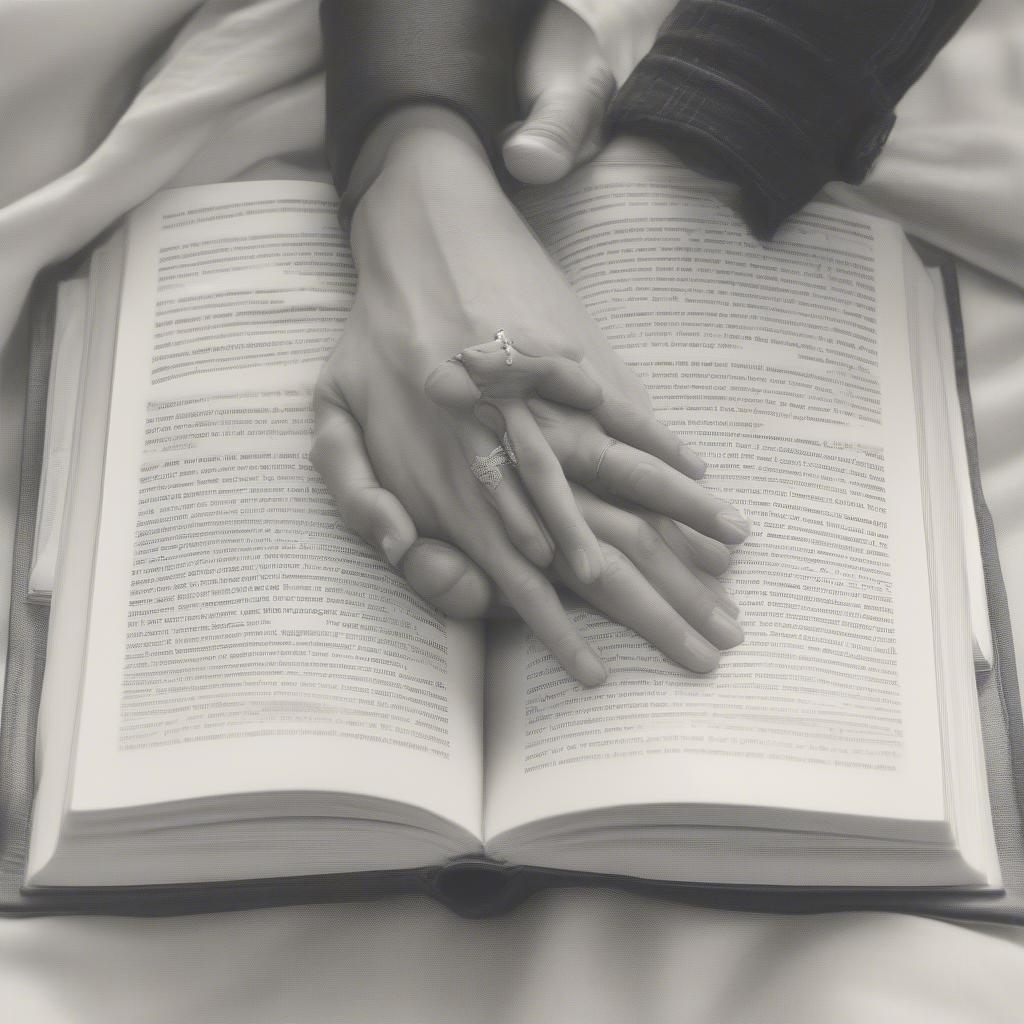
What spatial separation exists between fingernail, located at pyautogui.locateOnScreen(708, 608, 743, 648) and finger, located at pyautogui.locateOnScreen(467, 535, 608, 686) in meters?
0.07

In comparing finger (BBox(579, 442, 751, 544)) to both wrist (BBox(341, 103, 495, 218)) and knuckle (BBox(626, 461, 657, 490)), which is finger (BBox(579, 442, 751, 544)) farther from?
wrist (BBox(341, 103, 495, 218))

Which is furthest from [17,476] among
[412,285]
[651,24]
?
[651,24]

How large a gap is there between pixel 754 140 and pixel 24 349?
1.95 ft

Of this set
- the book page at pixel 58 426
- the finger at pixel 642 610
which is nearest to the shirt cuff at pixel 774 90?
the finger at pixel 642 610

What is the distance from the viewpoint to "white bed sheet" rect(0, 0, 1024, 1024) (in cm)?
69

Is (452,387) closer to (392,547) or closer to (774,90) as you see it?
(392,547)

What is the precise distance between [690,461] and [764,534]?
68mm

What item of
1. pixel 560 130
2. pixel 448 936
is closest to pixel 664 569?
pixel 448 936

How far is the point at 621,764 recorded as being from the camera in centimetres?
69

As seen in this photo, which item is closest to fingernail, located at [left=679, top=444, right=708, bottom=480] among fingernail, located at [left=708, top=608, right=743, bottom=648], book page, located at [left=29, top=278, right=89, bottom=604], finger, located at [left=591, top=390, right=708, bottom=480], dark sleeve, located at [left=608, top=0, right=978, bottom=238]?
finger, located at [left=591, top=390, right=708, bottom=480]

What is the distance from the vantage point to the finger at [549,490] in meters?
0.73

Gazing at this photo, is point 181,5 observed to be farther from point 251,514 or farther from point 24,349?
point 251,514

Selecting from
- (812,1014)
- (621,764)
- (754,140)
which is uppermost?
(754,140)

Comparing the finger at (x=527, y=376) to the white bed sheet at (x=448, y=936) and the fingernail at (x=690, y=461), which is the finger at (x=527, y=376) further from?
the white bed sheet at (x=448, y=936)
